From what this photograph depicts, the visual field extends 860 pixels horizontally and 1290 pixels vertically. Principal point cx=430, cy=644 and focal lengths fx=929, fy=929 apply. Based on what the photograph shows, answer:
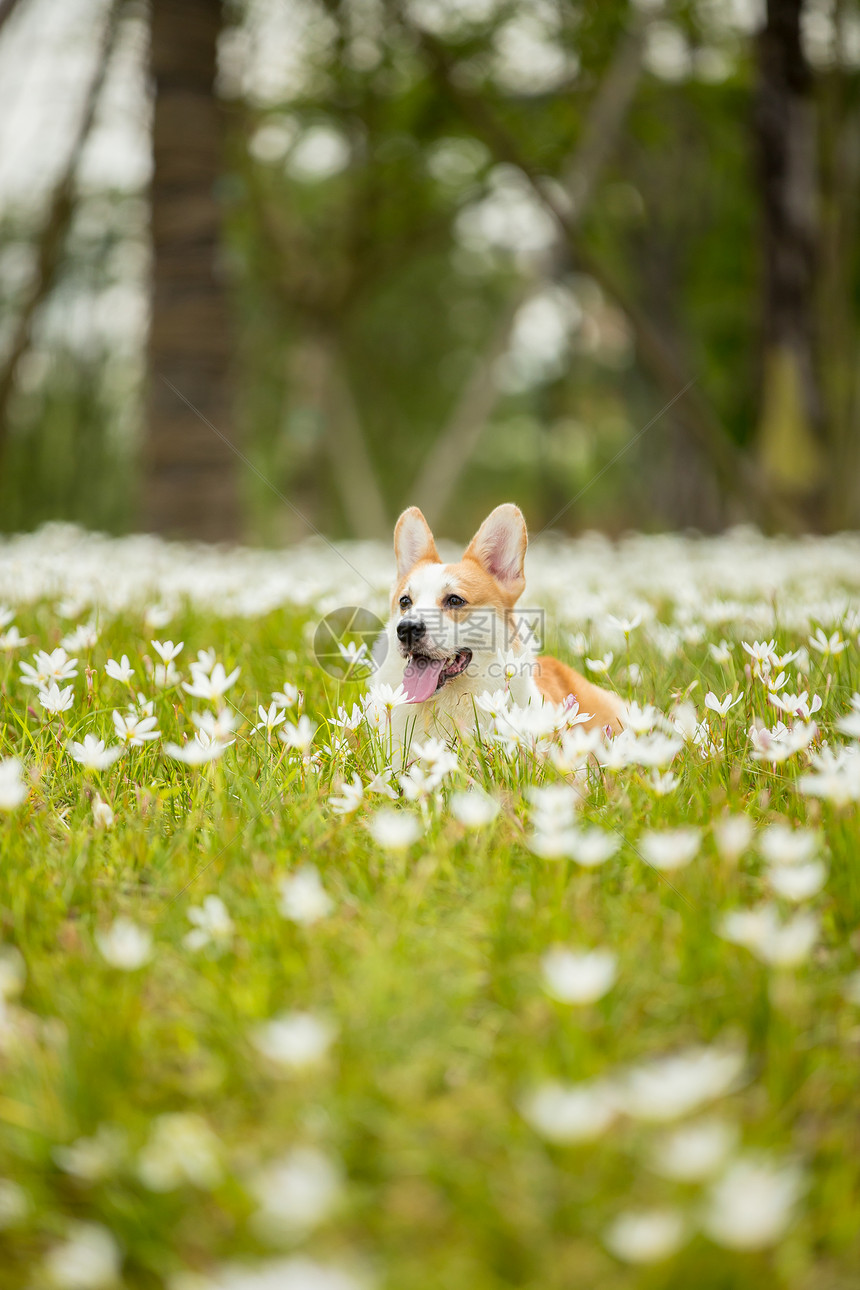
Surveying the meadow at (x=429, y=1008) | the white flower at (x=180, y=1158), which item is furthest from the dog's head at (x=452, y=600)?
the white flower at (x=180, y=1158)

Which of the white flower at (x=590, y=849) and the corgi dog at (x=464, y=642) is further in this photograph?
the corgi dog at (x=464, y=642)

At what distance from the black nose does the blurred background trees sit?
0.80m

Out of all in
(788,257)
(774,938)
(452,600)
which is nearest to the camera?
(774,938)

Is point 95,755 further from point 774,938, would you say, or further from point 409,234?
point 409,234

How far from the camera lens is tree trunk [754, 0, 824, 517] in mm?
10500

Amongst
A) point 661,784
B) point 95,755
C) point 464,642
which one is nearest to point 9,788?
point 95,755

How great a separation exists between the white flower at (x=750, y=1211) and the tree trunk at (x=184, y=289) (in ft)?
30.4

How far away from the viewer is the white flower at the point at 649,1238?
1.14 metres

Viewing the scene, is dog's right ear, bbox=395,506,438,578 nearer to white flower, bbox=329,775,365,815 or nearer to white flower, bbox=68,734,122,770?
white flower, bbox=329,775,365,815

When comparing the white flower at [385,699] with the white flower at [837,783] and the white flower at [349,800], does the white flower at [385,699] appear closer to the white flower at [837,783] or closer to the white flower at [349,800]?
the white flower at [349,800]

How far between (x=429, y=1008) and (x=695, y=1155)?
1.94ft

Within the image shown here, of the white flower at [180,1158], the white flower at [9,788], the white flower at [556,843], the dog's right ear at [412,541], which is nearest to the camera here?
the white flower at [180,1158]

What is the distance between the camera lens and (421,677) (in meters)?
3.29

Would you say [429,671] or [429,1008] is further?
[429,671]
